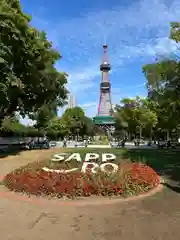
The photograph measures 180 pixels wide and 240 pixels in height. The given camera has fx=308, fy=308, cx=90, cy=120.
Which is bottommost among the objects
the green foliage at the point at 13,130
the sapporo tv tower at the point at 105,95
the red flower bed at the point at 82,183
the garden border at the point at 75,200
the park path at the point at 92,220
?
the park path at the point at 92,220

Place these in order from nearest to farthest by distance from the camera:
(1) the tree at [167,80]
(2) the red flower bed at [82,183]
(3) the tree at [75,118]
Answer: (2) the red flower bed at [82,183]
(1) the tree at [167,80]
(3) the tree at [75,118]

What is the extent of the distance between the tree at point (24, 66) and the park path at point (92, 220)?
471 inches

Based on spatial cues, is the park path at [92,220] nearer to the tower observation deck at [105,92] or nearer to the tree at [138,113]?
the tree at [138,113]

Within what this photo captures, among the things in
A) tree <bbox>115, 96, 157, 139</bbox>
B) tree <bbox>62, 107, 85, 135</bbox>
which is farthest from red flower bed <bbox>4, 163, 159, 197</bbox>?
tree <bbox>62, 107, 85, 135</bbox>

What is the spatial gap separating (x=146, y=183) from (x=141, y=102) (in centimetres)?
5085

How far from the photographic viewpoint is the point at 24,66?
76.8 ft

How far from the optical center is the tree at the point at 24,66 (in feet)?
67.8

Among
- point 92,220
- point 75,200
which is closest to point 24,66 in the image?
point 75,200

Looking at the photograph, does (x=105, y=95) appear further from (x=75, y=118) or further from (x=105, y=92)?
(x=75, y=118)

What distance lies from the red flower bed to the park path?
33.5 inches

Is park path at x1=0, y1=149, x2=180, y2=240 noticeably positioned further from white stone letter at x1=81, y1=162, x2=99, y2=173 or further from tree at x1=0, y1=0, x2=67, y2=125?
tree at x1=0, y1=0, x2=67, y2=125

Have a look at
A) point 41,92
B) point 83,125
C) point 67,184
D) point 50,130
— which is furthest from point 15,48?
point 83,125

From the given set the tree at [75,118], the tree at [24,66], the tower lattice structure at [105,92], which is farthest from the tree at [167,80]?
the tower lattice structure at [105,92]

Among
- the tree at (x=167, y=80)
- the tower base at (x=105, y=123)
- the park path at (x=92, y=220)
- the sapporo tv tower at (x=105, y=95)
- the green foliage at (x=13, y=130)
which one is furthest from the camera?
the sapporo tv tower at (x=105, y=95)
